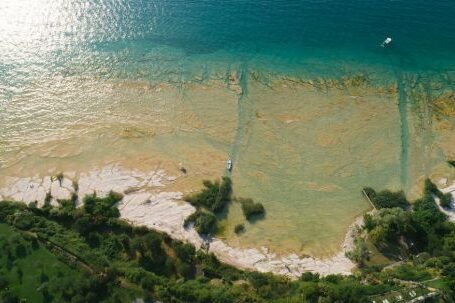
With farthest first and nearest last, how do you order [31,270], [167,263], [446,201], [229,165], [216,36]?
[216,36]
[229,165]
[446,201]
[167,263]
[31,270]

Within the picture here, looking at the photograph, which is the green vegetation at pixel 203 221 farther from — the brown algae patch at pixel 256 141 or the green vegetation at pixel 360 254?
the green vegetation at pixel 360 254

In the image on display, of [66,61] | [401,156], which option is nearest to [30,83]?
[66,61]

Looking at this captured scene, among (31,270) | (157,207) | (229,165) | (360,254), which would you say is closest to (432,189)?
(360,254)

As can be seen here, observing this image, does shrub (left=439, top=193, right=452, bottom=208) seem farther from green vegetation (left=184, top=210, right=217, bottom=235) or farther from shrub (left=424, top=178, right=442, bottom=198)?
green vegetation (left=184, top=210, right=217, bottom=235)

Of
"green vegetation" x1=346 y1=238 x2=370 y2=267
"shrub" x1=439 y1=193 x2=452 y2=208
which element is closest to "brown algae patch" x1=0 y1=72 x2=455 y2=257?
"green vegetation" x1=346 y1=238 x2=370 y2=267

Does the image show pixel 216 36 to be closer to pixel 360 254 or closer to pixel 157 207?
pixel 157 207
